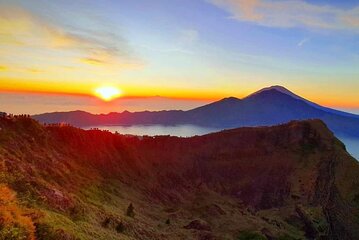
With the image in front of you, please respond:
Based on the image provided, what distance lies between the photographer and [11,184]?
2781 centimetres

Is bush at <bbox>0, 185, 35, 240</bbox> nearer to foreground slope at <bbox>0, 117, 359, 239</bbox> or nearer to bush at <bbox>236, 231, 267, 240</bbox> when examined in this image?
foreground slope at <bbox>0, 117, 359, 239</bbox>

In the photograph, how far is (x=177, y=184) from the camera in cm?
8481

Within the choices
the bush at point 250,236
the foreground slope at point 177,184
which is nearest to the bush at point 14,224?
the foreground slope at point 177,184

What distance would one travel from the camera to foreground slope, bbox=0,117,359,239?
93.7ft

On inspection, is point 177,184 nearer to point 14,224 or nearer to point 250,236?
point 250,236

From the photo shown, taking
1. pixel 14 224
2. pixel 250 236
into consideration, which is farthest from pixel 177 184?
pixel 14 224

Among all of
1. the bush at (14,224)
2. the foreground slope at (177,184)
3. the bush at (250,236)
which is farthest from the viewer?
the bush at (250,236)

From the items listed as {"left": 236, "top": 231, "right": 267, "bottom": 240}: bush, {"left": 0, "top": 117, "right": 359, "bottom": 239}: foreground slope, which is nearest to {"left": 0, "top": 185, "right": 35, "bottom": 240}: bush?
{"left": 0, "top": 117, "right": 359, "bottom": 239}: foreground slope

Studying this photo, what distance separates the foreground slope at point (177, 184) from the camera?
2856 centimetres

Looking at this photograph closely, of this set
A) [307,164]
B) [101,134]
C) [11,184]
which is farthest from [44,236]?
[307,164]

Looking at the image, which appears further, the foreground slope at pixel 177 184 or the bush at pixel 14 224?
the foreground slope at pixel 177 184

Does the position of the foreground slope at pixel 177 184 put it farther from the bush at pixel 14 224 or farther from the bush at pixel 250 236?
the bush at pixel 250 236

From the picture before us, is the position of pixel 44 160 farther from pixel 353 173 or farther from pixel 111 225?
pixel 353 173

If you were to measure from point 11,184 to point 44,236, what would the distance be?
33.3ft
